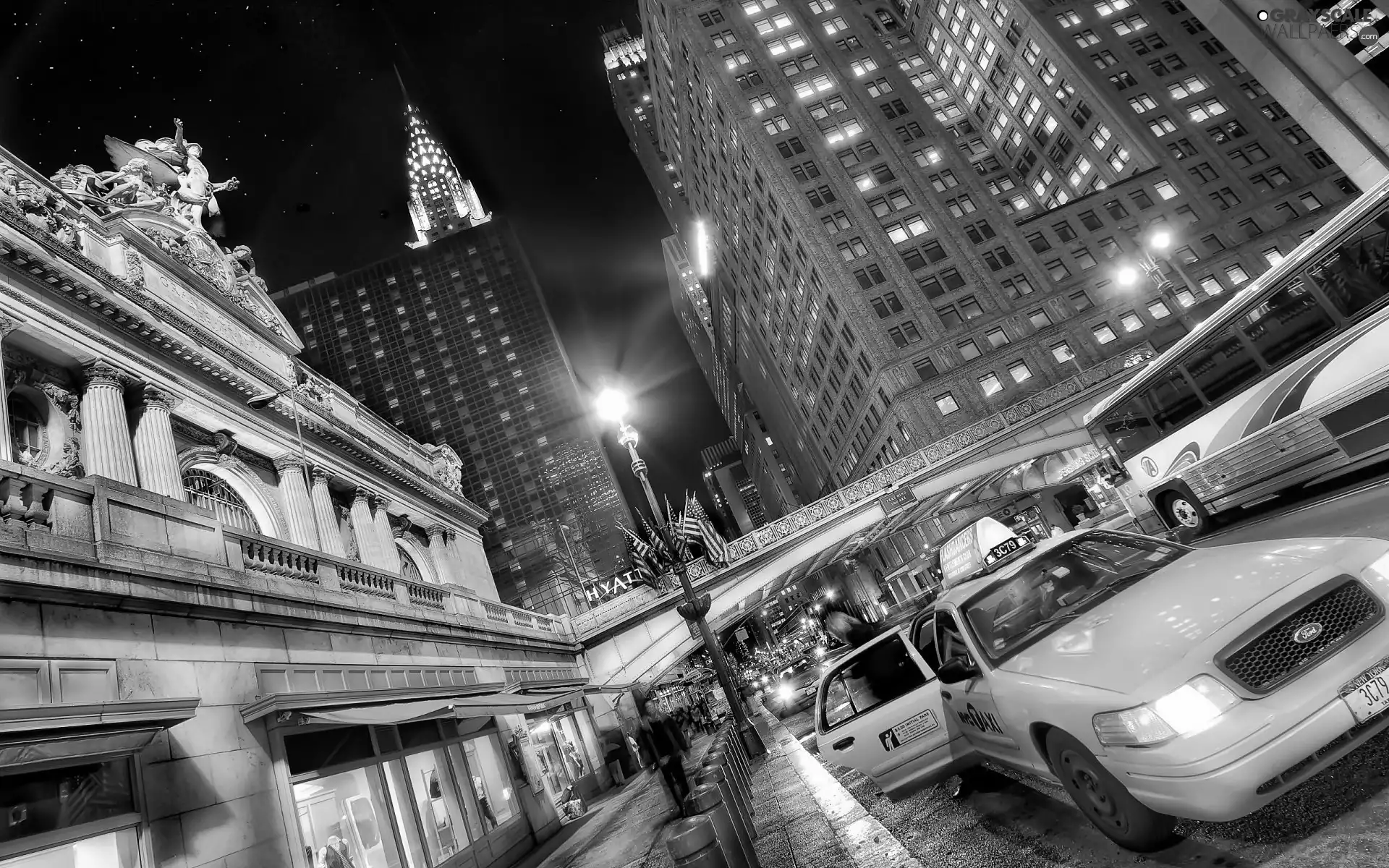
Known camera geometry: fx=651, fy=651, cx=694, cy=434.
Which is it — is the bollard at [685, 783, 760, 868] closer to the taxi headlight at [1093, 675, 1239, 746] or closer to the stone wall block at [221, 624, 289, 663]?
the taxi headlight at [1093, 675, 1239, 746]

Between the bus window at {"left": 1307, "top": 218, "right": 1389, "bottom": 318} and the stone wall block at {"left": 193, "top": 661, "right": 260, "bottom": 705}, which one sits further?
the bus window at {"left": 1307, "top": 218, "right": 1389, "bottom": 318}

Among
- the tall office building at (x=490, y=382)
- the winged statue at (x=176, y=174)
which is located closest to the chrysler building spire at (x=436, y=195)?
the tall office building at (x=490, y=382)

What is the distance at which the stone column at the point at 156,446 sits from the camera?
1368 centimetres

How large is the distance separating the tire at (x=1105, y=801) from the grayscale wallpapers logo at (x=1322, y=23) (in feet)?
48.9

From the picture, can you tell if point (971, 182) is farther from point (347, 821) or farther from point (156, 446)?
point (347, 821)

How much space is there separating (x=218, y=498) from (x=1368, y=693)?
20.8 meters

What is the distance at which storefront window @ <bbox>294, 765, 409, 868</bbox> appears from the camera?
9.30 metres

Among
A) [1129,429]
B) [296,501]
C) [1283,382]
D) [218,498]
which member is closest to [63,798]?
[218,498]

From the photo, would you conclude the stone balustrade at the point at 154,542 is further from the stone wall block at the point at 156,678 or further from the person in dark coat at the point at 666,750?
the person in dark coat at the point at 666,750

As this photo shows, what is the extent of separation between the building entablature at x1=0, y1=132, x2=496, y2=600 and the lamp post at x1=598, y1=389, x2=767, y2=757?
7.83 m

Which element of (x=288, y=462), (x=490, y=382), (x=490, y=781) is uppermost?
(x=490, y=382)

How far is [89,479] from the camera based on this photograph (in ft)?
26.9

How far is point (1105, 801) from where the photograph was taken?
4.45 metres

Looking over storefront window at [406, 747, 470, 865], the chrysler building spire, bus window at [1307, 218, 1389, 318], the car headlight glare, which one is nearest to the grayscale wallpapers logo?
bus window at [1307, 218, 1389, 318]
